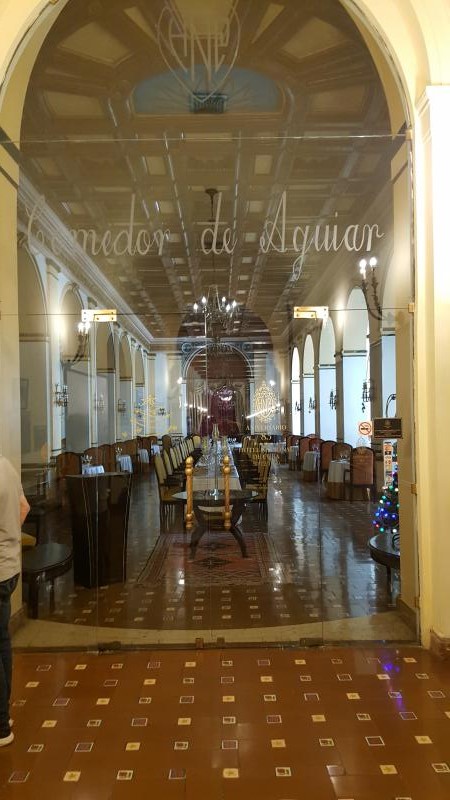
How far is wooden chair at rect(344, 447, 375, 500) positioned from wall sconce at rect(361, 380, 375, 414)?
0.43 metres

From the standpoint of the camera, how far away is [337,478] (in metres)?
5.86

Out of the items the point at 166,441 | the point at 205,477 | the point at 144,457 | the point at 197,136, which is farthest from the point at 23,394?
the point at 197,136

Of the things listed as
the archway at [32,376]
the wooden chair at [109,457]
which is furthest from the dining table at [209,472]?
the archway at [32,376]

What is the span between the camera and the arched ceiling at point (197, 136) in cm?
496

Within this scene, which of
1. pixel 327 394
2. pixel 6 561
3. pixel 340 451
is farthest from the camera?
pixel 327 394

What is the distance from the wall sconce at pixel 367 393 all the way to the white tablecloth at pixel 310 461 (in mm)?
669

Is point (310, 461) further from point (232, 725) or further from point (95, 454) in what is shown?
point (232, 725)

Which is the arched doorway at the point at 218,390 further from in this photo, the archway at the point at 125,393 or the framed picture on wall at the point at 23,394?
the framed picture on wall at the point at 23,394

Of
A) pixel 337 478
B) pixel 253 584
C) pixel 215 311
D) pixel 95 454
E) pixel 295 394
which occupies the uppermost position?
pixel 215 311

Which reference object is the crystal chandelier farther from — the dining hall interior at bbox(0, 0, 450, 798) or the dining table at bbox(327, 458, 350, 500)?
the dining table at bbox(327, 458, 350, 500)

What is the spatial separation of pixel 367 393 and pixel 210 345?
165cm

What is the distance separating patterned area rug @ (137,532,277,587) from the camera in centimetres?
516

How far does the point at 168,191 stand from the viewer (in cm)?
609

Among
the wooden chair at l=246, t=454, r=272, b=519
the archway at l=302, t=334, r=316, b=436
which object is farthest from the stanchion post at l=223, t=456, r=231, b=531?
the archway at l=302, t=334, r=316, b=436
